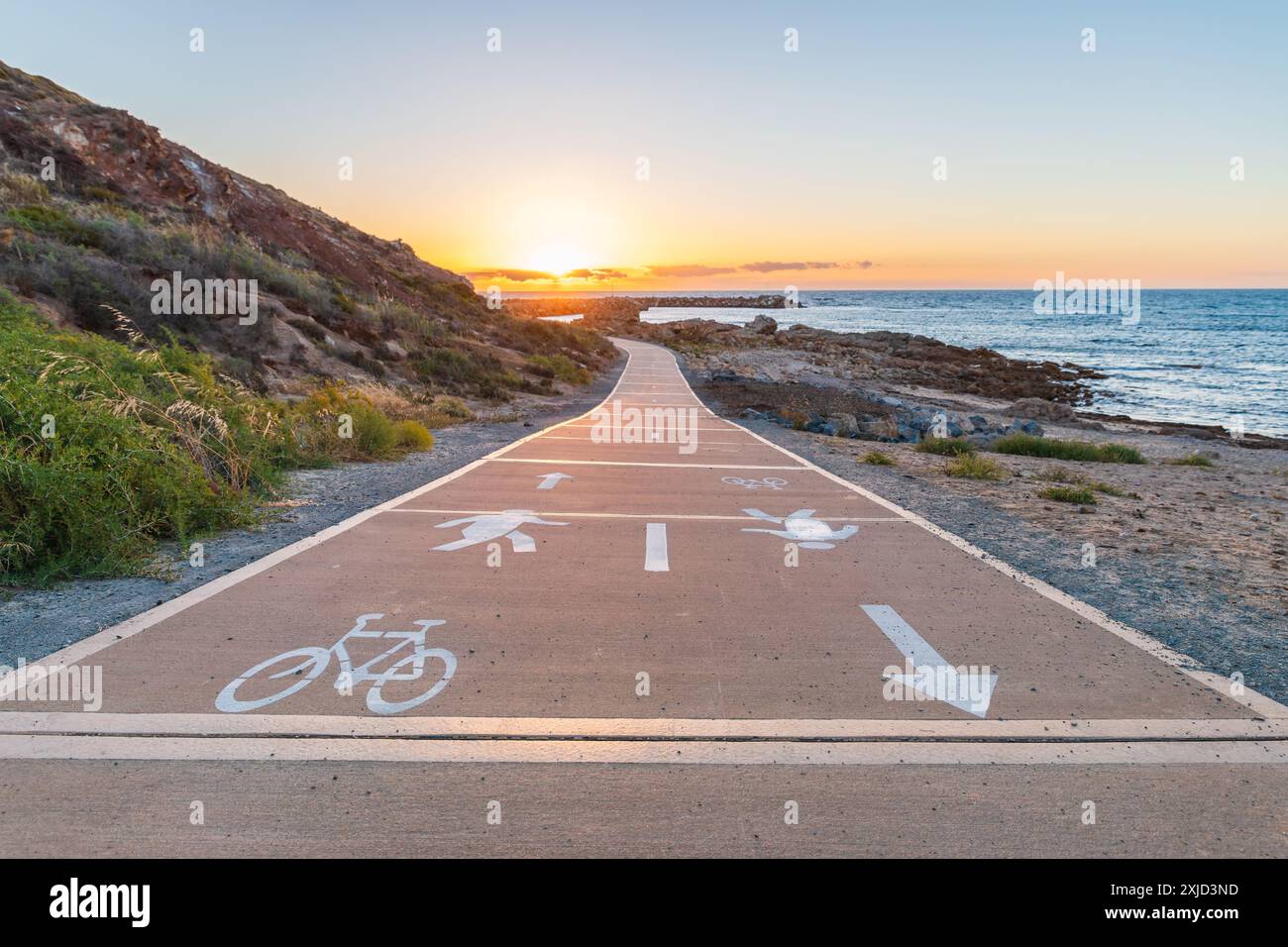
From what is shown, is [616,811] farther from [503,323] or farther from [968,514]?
[503,323]

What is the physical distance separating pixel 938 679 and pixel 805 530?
3823 millimetres

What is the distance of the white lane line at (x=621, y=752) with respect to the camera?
3.64 m

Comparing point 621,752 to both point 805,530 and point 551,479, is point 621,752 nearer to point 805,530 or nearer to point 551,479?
point 805,530

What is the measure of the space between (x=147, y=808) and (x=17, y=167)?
32.6 metres

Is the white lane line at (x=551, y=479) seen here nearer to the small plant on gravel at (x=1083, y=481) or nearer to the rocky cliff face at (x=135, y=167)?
the small plant on gravel at (x=1083, y=481)

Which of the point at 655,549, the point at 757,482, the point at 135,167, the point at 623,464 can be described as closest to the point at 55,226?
the point at 135,167

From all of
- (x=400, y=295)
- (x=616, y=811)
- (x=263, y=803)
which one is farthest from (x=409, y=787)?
(x=400, y=295)

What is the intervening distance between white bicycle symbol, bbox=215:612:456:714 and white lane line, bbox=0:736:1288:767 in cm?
38

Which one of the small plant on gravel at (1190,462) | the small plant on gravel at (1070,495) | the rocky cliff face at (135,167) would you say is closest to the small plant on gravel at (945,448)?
the small plant on gravel at (1070,495)

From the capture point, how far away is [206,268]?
70.4 feet

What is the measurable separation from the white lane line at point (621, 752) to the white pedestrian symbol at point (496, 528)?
11.7ft

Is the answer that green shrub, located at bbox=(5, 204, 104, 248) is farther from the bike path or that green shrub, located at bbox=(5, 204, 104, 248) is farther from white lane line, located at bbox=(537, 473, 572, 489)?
the bike path

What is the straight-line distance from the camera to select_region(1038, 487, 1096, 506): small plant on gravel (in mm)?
10477

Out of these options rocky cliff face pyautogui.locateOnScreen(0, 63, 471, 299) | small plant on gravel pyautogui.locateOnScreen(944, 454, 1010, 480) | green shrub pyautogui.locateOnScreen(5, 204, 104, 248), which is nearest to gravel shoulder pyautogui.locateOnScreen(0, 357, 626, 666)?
small plant on gravel pyautogui.locateOnScreen(944, 454, 1010, 480)
